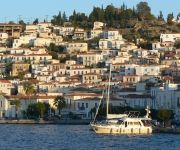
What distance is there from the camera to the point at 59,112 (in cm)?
10412

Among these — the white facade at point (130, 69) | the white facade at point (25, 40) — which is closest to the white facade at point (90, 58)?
the white facade at point (130, 69)

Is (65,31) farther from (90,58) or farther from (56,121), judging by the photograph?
(56,121)

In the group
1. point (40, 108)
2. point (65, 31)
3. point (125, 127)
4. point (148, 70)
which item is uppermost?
point (65, 31)

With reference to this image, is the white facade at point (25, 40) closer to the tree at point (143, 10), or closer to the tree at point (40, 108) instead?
the tree at point (143, 10)

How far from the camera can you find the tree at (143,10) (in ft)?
540

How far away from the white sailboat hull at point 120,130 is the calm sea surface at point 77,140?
0.70 meters

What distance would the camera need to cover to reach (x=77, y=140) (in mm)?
72125

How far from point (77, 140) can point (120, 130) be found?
23.1 ft

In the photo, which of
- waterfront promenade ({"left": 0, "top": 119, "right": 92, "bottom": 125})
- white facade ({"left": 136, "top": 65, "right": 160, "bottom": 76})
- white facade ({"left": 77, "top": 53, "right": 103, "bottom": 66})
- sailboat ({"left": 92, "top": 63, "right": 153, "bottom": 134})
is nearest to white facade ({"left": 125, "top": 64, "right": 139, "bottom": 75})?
white facade ({"left": 136, "top": 65, "right": 160, "bottom": 76})

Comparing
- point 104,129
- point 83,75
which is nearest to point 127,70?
point 83,75

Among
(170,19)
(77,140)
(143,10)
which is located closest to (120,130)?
(77,140)

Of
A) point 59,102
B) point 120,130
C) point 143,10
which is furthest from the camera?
point 143,10

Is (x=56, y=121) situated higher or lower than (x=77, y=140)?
lower

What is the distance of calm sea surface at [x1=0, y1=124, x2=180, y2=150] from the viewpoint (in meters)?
Result: 66.1
